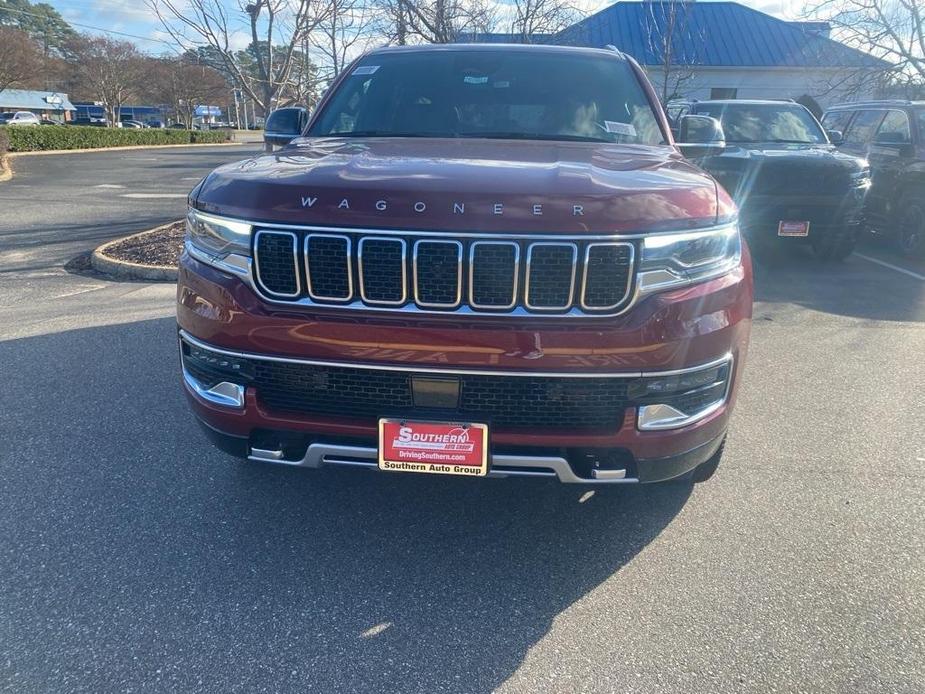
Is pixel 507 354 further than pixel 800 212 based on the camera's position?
No

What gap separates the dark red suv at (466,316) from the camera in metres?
2.31

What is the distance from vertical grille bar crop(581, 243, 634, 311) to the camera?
2309 mm

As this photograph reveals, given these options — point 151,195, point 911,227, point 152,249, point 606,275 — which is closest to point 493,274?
point 606,275

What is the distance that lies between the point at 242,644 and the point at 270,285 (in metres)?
1.19

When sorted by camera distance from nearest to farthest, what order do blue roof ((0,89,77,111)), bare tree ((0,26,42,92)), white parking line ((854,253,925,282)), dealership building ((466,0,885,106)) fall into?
white parking line ((854,253,925,282)) < dealership building ((466,0,885,106)) < bare tree ((0,26,42,92)) < blue roof ((0,89,77,111))

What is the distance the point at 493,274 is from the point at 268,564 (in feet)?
4.69

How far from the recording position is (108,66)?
59.6 m

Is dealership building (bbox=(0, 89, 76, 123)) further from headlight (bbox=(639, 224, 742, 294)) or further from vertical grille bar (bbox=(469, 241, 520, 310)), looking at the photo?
headlight (bbox=(639, 224, 742, 294))

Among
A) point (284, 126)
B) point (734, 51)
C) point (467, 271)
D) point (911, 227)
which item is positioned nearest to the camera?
point (467, 271)

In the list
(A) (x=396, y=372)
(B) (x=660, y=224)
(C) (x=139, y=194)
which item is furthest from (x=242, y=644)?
(C) (x=139, y=194)

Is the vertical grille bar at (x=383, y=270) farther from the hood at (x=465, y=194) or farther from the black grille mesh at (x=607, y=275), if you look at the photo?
the black grille mesh at (x=607, y=275)

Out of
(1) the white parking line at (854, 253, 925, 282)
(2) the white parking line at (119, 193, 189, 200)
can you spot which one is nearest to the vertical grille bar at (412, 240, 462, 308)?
(1) the white parking line at (854, 253, 925, 282)

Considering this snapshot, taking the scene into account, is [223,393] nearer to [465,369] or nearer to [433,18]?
[465,369]

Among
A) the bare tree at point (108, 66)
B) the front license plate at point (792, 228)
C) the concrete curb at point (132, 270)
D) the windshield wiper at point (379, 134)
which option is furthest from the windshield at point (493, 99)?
the bare tree at point (108, 66)
